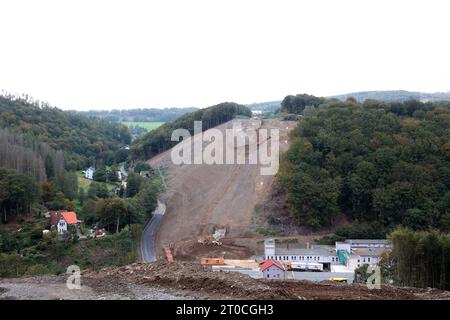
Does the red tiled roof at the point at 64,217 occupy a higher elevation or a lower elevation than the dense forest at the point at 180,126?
lower

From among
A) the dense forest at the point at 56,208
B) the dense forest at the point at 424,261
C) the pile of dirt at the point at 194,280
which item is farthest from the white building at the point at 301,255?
the pile of dirt at the point at 194,280

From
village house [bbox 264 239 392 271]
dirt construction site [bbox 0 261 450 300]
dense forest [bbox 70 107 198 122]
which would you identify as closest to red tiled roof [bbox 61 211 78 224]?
village house [bbox 264 239 392 271]

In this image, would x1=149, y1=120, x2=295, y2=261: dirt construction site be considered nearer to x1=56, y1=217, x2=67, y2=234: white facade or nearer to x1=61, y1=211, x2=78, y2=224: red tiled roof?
x1=61, y1=211, x2=78, y2=224: red tiled roof

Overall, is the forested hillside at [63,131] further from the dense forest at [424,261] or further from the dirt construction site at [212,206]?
the dense forest at [424,261]
